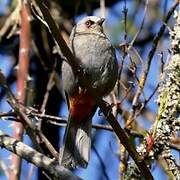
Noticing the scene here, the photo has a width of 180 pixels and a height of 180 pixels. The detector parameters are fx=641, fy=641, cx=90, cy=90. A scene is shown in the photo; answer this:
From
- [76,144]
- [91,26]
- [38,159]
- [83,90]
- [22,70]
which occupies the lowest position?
[38,159]

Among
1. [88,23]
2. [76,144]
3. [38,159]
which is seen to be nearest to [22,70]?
[88,23]

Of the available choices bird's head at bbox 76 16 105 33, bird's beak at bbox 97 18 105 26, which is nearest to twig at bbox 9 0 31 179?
bird's head at bbox 76 16 105 33

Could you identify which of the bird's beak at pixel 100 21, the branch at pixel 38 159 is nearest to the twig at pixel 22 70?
the branch at pixel 38 159

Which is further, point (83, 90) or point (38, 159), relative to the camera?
point (83, 90)

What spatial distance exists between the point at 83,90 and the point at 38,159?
84 cm

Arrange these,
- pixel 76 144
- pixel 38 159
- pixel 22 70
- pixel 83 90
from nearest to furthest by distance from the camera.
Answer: pixel 38 159
pixel 83 90
pixel 76 144
pixel 22 70

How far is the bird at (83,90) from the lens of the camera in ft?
13.4

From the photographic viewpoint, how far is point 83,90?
4.04m

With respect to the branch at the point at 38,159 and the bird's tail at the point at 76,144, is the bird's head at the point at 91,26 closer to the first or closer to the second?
the bird's tail at the point at 76,144

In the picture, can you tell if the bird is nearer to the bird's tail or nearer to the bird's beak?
the bird's tail

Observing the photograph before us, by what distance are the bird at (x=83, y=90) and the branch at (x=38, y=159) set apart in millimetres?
666

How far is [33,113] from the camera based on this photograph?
3.86 m

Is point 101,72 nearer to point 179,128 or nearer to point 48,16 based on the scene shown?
point 179,128

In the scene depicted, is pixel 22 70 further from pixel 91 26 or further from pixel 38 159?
pixel 38 159
